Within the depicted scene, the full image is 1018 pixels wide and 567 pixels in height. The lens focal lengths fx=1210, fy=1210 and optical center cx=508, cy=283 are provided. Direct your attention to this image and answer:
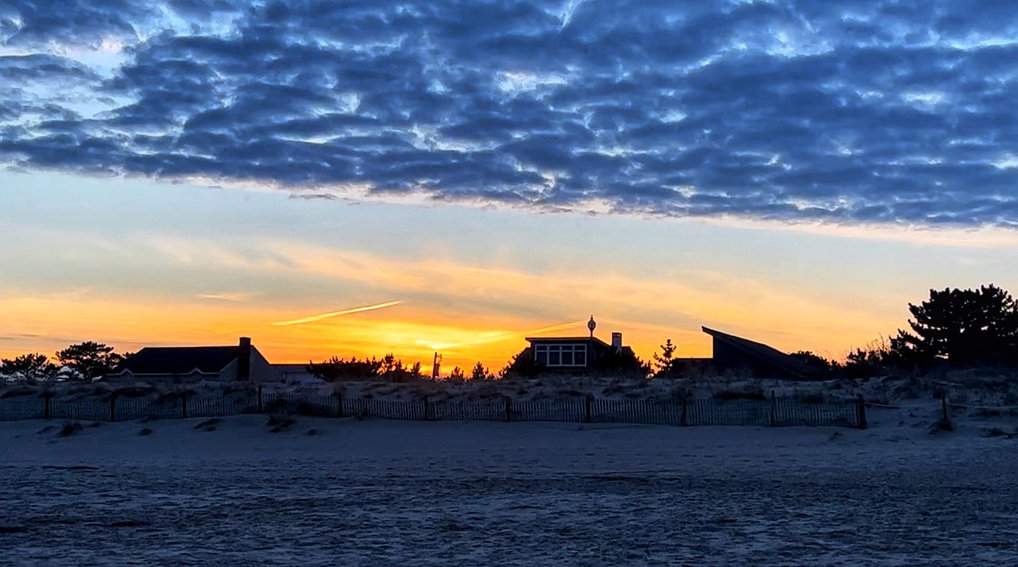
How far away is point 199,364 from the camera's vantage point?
66312mm

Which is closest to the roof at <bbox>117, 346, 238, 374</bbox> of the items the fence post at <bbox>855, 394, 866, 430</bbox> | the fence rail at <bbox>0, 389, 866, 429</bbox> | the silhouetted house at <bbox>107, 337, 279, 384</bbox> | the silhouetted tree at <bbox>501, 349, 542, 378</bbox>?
the silhouetted house at <bbox>107, 337, 279, 384</bbox>

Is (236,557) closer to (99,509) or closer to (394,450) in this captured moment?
(99,509)

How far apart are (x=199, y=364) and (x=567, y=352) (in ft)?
67.0

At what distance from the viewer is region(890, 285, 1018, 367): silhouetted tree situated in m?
53.2

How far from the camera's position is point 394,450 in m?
25.2

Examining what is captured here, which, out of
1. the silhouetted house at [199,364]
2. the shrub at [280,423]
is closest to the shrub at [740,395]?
the shrub at [280,423]

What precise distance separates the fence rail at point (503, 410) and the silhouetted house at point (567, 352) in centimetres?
2779

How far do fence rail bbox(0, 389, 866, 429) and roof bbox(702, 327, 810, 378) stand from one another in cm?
2043

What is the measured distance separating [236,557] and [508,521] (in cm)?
346

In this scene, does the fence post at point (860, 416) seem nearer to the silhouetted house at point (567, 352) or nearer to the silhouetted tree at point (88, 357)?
the silhouetted house at point (567, 352)

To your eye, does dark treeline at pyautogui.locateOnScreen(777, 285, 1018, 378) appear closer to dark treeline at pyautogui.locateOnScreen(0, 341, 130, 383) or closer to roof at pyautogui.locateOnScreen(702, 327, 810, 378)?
roof at pyautogui.locateOnScreen(702, 327, 810, 378)

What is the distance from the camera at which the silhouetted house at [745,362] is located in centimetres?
4978

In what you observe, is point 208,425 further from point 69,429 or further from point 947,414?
point 947,414

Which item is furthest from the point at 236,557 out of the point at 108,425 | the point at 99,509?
the point at 108,425
